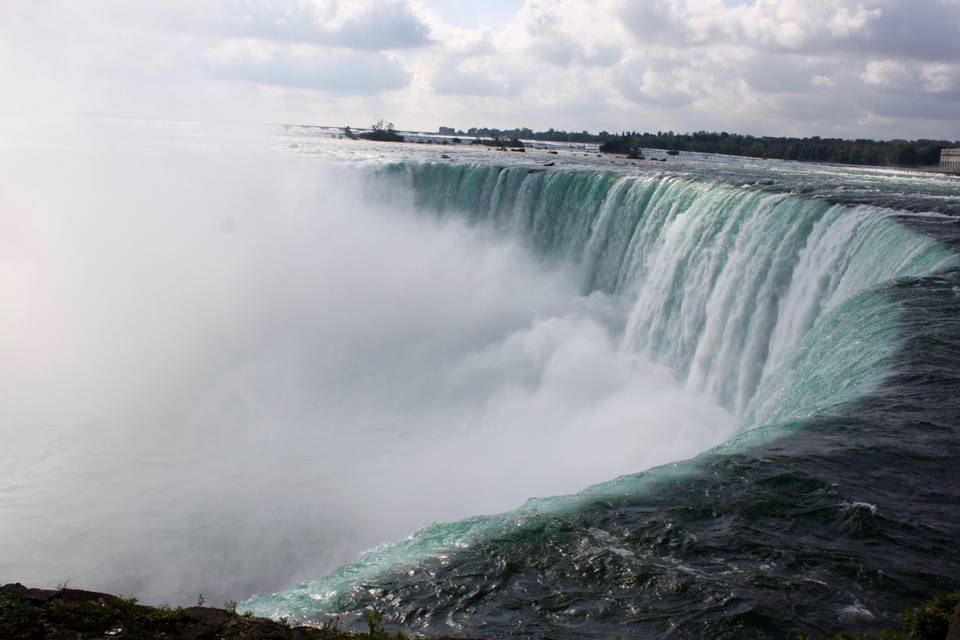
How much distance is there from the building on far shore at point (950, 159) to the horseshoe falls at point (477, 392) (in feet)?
78.2

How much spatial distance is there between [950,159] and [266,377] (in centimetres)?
3632

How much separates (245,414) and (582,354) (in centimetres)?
736

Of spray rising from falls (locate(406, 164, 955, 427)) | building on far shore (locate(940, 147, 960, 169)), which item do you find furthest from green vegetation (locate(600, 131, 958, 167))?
spray rising from falls (locate(406, 164, 955, 427))

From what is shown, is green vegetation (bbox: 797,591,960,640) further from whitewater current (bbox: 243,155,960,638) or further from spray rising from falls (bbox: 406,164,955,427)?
spray rising from falls (bbox: 406,164,955,427)

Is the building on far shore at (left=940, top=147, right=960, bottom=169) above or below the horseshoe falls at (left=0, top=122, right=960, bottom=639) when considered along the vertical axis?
above

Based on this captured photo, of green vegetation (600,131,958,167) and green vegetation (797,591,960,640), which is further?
green vegetation (600,131,958,167)

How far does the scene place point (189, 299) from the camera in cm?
2141

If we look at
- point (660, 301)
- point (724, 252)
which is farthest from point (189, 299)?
point (724, 252)

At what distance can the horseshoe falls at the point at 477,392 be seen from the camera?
5688 millimetres

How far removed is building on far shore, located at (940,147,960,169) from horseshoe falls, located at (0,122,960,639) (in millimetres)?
23837

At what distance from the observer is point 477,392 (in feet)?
59.0

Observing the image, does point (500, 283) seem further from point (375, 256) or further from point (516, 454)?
point (516, 454)

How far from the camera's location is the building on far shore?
38.9 meters

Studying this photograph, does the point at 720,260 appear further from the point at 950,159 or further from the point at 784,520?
the point at 950,159
